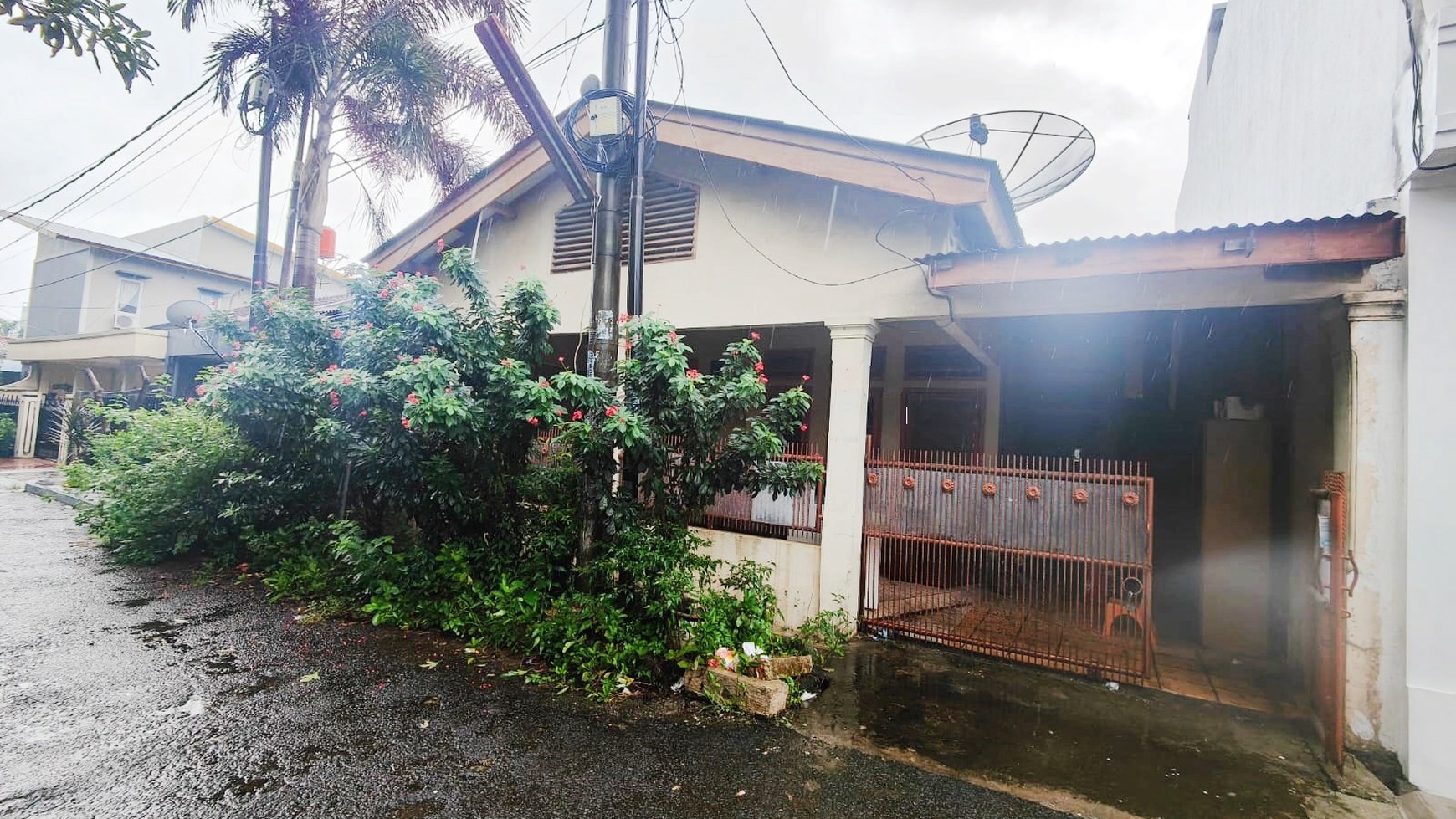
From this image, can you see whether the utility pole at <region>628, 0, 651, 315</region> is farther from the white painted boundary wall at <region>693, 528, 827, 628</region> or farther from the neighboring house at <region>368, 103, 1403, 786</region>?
the white painted boundary wall at <region>693, 528, 827, 628</region>

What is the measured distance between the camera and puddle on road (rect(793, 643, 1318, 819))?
11.3ft

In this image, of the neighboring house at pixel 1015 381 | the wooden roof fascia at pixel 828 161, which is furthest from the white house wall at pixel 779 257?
the wooden roof fascia at pixel 828 161

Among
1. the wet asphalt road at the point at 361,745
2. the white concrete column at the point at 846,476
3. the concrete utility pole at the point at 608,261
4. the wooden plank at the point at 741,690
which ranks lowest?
the wet asphalt road at the point at 361,745

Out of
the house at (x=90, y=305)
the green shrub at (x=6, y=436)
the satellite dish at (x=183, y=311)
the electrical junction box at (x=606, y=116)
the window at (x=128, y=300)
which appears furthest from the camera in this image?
the window at (x=128, y=300)

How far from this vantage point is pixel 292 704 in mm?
3945

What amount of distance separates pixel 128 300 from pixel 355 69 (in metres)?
18.6

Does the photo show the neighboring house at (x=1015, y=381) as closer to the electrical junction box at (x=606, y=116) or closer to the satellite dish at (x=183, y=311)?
the electrical junction box at (x=606, y=116)

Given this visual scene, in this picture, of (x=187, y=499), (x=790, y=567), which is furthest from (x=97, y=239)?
(x=790, y=567)

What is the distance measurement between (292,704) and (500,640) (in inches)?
56.8

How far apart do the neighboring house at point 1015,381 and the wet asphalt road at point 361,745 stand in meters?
2.38

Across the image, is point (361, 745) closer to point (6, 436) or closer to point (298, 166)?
point (298, 166)

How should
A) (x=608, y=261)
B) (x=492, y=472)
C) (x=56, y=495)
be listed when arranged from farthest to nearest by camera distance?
(x=56, y=495) → (x=492, y=472) → (x=608, y=261)

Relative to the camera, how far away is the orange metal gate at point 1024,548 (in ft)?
16.0

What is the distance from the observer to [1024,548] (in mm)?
5148
